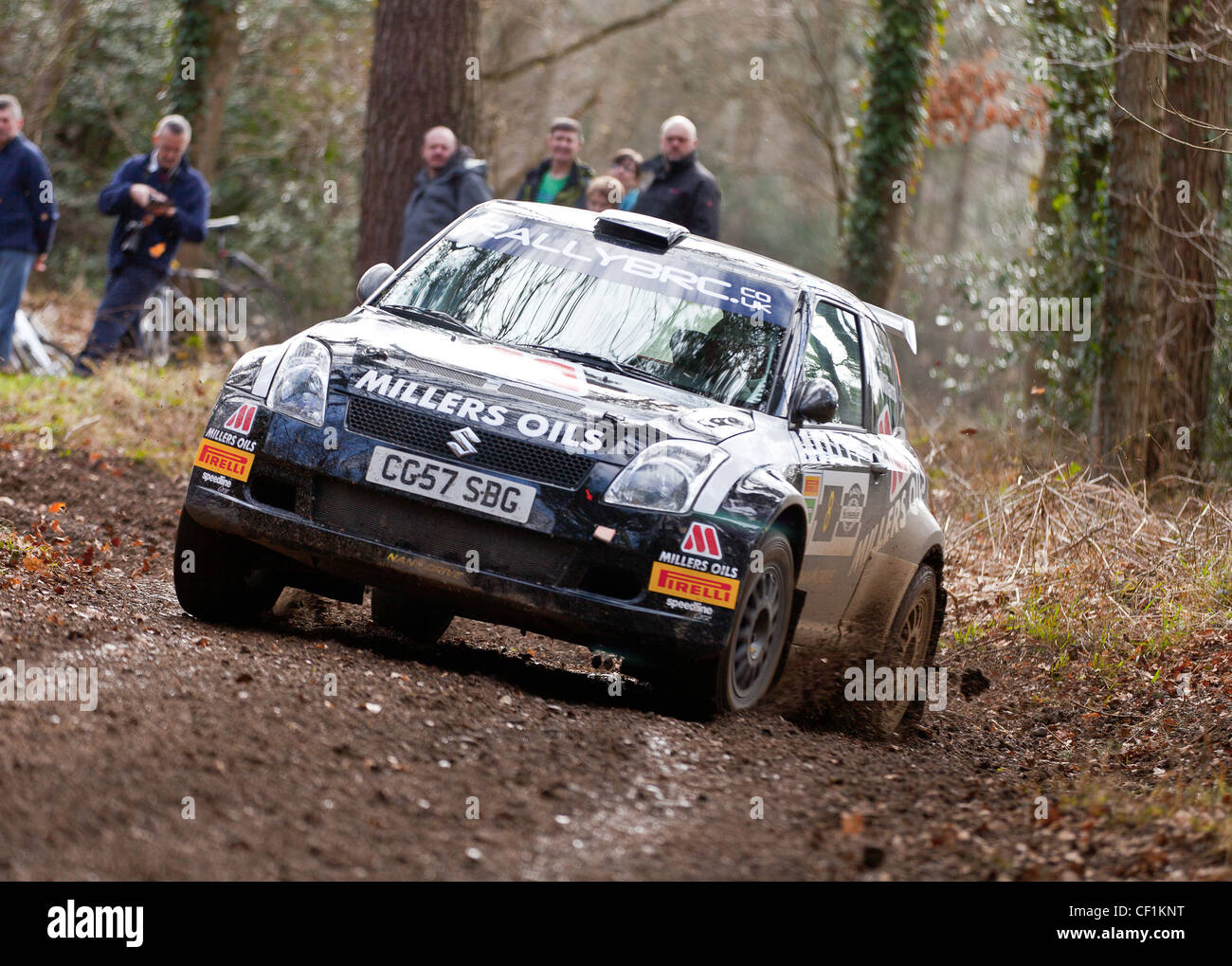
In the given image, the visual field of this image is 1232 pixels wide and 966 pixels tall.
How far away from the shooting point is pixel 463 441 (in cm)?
544

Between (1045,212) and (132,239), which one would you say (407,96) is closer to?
(132,239)

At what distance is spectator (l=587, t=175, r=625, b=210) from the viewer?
1143 centimetres

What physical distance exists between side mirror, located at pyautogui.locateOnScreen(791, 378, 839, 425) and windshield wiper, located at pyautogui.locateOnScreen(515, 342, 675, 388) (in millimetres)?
564

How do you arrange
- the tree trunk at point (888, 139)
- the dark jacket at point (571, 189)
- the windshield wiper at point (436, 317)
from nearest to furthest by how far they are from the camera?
the windshield wiper at point (436, 317), the dark jacket at point (571, 189), the tree trunk at point (888, 139)

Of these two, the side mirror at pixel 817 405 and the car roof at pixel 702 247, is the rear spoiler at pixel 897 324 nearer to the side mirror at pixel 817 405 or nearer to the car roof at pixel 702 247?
the car roof at pixel 702 247

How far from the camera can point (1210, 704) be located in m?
7.30

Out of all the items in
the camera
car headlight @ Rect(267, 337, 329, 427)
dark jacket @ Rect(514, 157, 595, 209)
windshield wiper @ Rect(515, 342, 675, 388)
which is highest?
dark jacket @ Rect(514, 157, 595, 209)

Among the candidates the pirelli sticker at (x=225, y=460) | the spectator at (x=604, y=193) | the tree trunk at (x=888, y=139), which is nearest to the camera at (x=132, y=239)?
the spectator at (x=604, y=193)

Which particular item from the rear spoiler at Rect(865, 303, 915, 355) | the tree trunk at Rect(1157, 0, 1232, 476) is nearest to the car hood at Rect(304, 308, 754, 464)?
the rear spoiler at Rect(865, 303, 915, 355)

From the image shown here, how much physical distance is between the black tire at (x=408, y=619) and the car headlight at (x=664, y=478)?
163cm

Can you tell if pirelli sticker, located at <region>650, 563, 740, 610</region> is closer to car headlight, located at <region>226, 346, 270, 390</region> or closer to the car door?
the car door

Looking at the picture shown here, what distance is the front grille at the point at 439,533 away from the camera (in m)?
5.37

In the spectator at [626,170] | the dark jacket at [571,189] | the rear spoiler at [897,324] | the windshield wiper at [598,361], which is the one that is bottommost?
the windshield wiper at [598,361]
